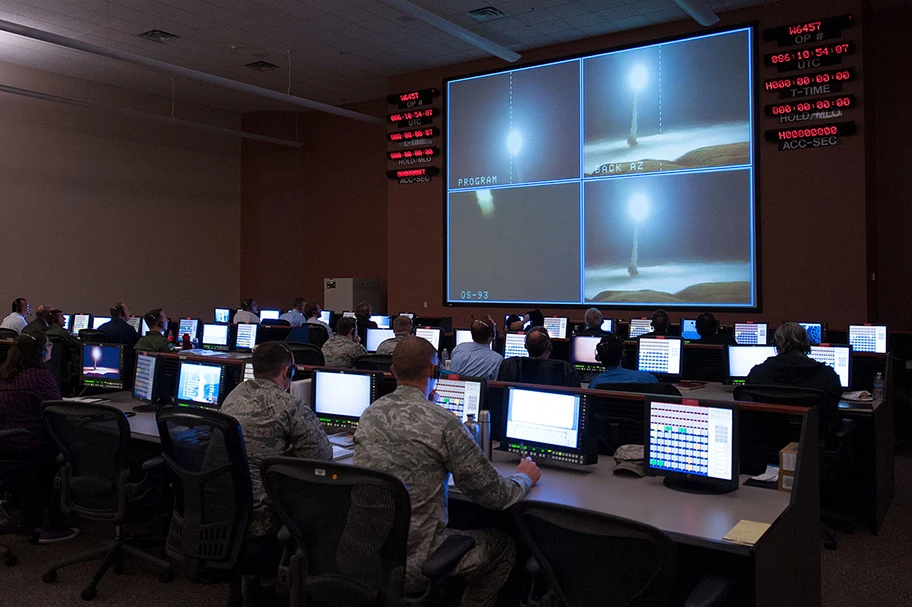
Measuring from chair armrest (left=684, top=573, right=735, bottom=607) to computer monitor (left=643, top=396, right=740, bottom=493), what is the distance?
66 centimetres

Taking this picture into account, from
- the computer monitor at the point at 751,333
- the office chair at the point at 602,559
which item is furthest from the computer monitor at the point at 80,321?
the office chair at the point at 602,559

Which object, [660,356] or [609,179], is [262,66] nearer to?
[609,179]

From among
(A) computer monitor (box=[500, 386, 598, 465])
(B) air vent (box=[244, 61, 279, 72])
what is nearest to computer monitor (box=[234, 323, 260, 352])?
(B) air vent (box=[244, 61, 279, 72])

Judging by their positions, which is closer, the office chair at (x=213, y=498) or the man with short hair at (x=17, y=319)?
the office chair at (x=213, y=498)

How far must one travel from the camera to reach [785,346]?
15.5ft

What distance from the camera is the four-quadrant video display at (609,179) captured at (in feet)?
28.2

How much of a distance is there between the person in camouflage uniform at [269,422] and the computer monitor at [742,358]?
142 inches

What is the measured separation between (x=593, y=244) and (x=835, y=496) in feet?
17.1

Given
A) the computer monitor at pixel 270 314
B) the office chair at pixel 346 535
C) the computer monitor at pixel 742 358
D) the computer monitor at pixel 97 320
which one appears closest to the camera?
the office chair at pixel 346 535

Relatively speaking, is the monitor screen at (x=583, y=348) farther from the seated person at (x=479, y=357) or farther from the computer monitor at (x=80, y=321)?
the computer monitor at (x=80, y=321)

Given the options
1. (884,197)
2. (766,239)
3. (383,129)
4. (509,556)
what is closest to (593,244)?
(766,239)

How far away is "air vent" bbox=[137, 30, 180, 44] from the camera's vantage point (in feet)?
30.5

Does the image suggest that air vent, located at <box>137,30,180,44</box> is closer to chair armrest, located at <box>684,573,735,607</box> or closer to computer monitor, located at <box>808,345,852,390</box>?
computer monitor, located at <box>808,345,852,390</box>

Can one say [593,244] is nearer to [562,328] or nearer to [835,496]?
[562,328]
